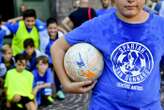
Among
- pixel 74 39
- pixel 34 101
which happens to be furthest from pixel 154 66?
pixel 34 101

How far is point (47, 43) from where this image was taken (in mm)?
9891

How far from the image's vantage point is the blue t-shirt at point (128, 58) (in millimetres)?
3668

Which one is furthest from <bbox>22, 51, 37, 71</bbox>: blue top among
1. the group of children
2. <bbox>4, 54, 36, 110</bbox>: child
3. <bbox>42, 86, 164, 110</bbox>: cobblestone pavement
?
<bbox>42, 86, 164, 110</bbox>: cobblestone pavement

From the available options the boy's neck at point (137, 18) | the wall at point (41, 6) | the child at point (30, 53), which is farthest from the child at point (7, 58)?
the boy's neck at point (137, 18)

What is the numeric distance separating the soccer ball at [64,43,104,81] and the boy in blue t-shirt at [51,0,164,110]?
4 centimetres

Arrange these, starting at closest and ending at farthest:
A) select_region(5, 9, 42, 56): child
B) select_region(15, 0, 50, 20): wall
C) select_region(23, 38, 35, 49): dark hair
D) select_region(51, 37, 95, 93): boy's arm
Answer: select_region(51, 37, 95, 93): boy's arm, select_region(23, 38, 35, 49): dark hair, select_region(5, 9, 42, 56): child, select_region(15, 0, 50, 20): wall

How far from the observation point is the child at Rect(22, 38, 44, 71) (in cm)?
927

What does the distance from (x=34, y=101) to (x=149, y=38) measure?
5081 mm

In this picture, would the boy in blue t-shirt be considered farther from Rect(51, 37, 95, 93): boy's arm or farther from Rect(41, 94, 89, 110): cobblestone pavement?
Rect(41, 94, 89, 110): cobblestone pavement

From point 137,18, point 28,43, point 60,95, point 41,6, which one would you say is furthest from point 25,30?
point 137,18

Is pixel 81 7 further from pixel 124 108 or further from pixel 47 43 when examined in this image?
pixel 124 108

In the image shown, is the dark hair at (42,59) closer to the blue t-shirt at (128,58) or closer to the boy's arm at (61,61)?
the boy's arm at (61,61)

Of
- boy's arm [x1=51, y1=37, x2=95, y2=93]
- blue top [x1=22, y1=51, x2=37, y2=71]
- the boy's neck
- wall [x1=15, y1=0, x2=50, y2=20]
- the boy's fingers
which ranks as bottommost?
wall [x1=15, y1=0, x2=50, y2=20]

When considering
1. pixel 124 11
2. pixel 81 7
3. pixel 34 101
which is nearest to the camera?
pixel 124 11
